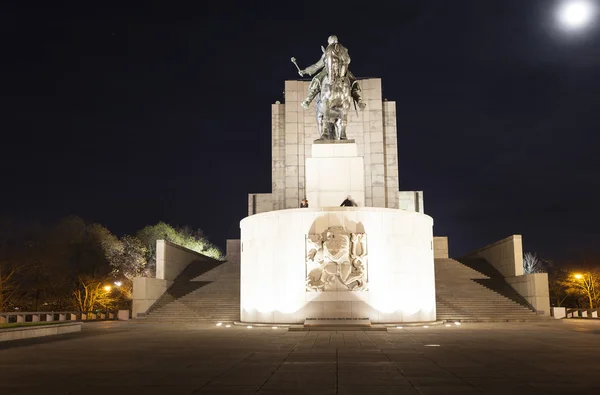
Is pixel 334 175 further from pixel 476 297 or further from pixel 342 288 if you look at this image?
pixel 476 297

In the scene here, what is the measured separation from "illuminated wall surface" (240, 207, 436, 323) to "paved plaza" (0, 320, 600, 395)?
5679mm

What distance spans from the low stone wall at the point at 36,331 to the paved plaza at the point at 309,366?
3644mm

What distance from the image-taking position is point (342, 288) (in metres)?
22.5

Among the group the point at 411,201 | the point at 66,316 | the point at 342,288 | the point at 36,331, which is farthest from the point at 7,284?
the point at 411,201

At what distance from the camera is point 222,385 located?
8633 millimetres

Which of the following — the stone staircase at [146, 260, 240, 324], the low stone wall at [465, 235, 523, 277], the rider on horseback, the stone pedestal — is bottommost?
the stone staircase at [146, 260, 240, 324]

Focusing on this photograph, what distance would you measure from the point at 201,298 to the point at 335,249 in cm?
1430

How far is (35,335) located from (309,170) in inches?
539

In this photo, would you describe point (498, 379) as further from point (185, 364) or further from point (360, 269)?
point (360, 269)

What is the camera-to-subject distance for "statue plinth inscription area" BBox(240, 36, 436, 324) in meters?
22.5

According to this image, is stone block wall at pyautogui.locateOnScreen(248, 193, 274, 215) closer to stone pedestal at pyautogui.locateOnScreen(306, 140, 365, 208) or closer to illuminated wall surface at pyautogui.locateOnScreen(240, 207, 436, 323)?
stone pedestal at pyautogui.locateOnScreen(306, 140, 365, 208)

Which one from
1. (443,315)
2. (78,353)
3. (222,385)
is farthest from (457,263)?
(222,385)

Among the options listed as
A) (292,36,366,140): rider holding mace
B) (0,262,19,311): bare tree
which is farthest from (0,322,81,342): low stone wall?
(0,262,19,311): bare tree

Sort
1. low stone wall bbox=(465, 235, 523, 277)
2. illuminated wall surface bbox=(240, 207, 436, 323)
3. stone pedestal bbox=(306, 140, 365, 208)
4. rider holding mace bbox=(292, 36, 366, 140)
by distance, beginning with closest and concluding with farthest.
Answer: illuminated wall surface bbox=(240, 207, 436, 323)
rider holding mace bbox=(292, 36, 366, 140)
stone pedestal bbox=(306, 140, 365, 208)
low stone wall bbox=(465, 235, 523, 277)
